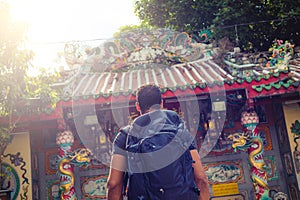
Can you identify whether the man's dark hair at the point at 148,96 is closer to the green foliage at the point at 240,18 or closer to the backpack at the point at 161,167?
the backpack at the point at 161,167

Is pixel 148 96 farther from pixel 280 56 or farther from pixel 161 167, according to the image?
A: pixel 280 56

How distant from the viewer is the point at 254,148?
6.89 meters

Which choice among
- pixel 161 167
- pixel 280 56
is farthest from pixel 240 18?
pixel 161 167

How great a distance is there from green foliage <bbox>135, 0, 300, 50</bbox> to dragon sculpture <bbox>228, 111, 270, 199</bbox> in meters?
A: 8.77

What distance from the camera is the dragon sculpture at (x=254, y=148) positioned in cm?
669

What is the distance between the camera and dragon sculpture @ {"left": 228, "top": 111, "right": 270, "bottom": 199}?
22.0 ft

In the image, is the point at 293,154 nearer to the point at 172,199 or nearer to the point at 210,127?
the point at 210,127

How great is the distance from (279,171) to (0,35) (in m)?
5.88

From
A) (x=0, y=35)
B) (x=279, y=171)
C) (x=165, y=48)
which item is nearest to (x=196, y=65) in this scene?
(x=165, y=48)

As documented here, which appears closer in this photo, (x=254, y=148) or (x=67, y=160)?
(x=67, y=160)

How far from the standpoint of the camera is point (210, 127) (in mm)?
7605

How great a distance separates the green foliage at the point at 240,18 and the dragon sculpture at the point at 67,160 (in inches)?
396

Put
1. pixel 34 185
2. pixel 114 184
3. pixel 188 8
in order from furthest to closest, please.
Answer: pixel 188 8 < pixel 34 185 < pixel 114 184

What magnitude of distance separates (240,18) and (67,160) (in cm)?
1179
